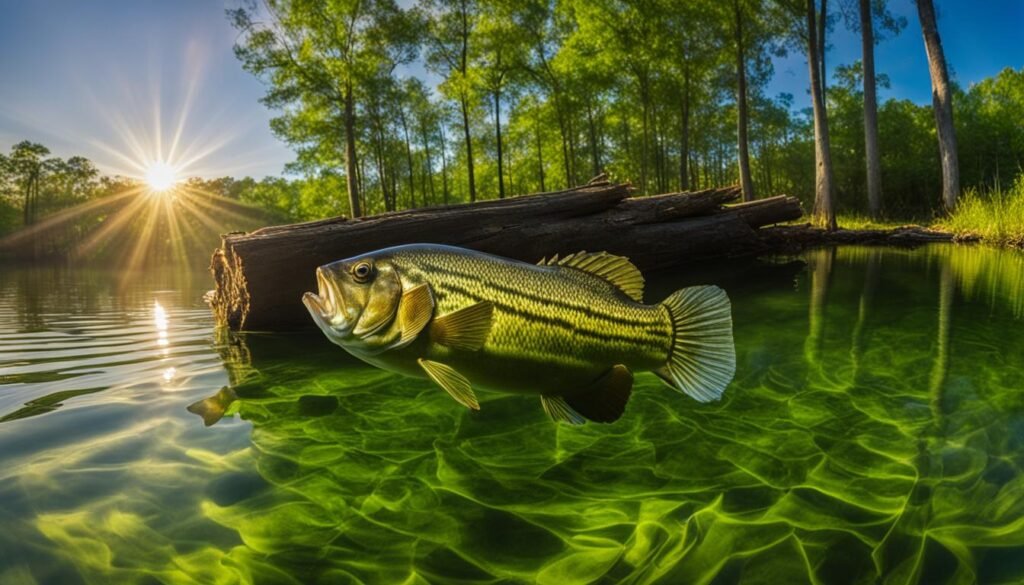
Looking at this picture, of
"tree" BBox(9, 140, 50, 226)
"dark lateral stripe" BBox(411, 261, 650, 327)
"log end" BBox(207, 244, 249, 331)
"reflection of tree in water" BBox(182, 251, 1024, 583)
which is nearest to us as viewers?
"dark lateral stripe" BBox(411, 261, 650, 327)

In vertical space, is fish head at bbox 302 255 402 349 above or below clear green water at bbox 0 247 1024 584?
above

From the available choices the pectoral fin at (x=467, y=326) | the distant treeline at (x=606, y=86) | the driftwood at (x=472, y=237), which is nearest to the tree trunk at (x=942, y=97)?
the distant treeline at (x=606, y=86)

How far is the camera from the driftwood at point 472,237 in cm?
646

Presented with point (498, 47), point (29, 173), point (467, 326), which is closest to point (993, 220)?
point (467, 326)

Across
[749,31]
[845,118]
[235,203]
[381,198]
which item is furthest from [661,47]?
[235,203]

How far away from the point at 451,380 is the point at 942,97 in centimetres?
2420

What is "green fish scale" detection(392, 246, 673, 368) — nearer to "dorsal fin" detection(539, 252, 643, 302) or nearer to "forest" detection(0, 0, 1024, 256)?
"dorsal fin" detection(539, 252, 643, 302)

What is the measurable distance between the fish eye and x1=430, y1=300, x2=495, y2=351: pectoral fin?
0.78ft

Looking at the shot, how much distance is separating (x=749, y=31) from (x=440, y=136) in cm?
3702

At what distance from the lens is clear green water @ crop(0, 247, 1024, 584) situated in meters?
1.75

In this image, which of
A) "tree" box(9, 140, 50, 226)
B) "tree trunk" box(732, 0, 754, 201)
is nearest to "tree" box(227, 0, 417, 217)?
"tree trunk" box(732, 0, 754, 201)

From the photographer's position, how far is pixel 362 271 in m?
1.37

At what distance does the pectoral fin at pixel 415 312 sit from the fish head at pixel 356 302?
5 cm

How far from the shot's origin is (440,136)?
5775 centimetres
